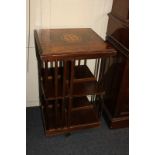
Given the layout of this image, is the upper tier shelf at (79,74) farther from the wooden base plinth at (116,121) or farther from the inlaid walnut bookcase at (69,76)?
the wooden base plinth at (116,121)

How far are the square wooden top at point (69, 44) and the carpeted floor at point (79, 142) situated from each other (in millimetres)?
718

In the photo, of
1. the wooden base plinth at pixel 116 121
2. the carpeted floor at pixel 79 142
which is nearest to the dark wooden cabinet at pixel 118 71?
the wooden base plinth at pixel 116 121

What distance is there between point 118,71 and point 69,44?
455 mm

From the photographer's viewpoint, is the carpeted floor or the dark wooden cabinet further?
the carpeted floor

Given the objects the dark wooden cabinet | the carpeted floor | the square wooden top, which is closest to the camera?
the square wooden top

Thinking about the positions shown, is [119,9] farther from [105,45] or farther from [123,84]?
[123,84]

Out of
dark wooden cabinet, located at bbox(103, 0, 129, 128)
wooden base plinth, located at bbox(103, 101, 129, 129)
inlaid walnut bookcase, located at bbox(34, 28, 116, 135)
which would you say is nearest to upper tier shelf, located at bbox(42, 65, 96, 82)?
inlaid walnut bookcase, located at bbox(34, 28, 116, 135)

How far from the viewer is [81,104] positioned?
1787 millimetres

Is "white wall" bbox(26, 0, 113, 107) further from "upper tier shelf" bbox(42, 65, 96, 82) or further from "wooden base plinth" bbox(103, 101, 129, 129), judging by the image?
"wooden base plinth" bbox(103, 101, 129, 129)

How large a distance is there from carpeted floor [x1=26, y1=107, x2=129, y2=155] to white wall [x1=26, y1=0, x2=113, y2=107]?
0.47 meters

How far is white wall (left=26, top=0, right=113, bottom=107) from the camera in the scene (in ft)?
5.10

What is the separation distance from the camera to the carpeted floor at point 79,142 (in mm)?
1599

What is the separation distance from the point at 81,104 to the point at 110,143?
39 cm
